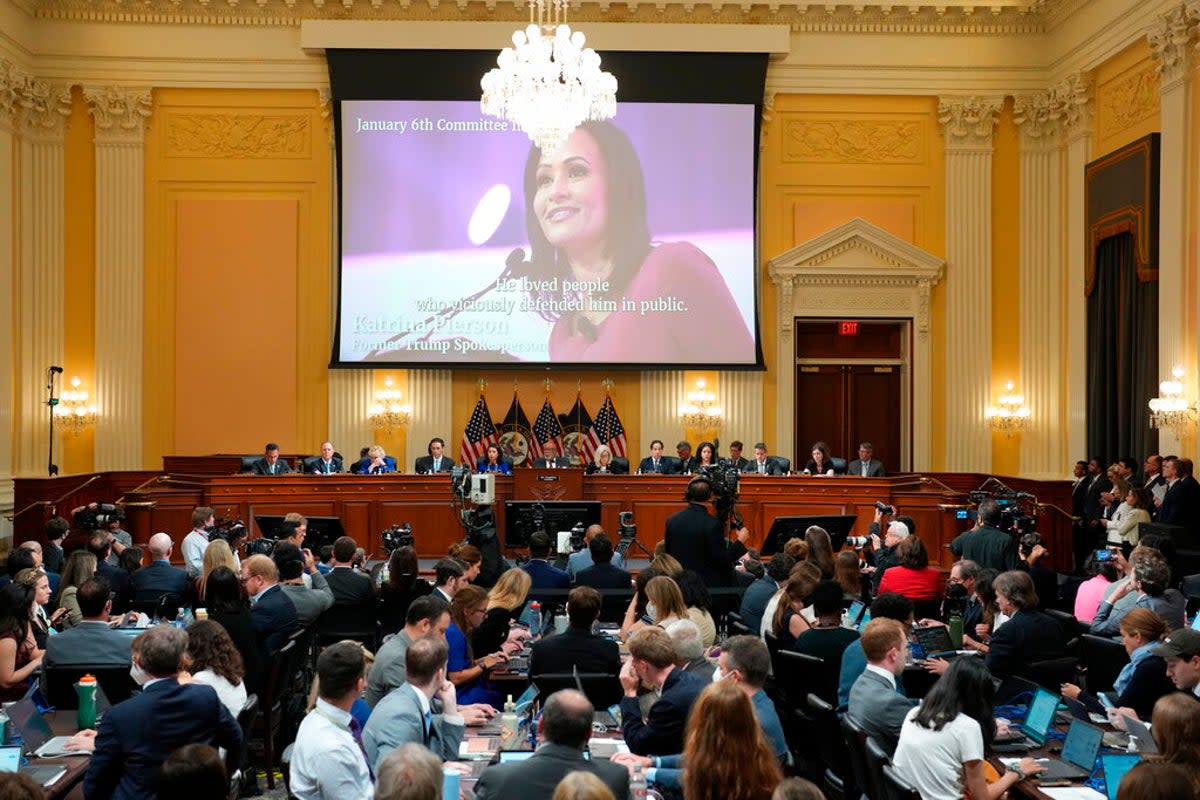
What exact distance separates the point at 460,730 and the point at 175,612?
13.8 ft

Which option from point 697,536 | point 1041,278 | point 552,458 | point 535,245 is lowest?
point 697,536

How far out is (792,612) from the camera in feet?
26.0

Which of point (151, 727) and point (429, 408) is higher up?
point (429, 408)

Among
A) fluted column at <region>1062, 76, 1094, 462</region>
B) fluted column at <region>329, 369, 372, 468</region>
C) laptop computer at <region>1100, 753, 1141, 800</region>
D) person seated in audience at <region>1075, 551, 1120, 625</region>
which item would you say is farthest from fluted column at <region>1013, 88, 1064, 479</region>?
laptop computer at <region>1100, 753, 1141, 800</region>

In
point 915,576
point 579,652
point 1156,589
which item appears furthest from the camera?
point 915,576

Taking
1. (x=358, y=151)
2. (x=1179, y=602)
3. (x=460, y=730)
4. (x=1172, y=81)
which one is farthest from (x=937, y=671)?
(x=358, y=151)

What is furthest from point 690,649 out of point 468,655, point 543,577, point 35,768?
point 543,577

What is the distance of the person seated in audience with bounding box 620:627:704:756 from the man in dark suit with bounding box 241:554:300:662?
117 inches

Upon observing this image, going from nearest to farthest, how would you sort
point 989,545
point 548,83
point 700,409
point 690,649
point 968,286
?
1. point 690,649
2. point 989,545
3. point 548,83
4. point 700,409
5. point 968,286

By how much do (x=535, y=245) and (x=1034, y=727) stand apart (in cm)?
1404

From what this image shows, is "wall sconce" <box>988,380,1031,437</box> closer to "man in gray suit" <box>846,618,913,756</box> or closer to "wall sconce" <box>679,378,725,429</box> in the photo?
"wall sconce" <box>679,378,725,429</box>

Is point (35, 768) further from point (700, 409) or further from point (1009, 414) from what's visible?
point (1009, 414)

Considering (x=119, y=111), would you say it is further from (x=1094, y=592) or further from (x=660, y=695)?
(x=660, y=695)

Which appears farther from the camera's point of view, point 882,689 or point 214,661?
point 214,661
